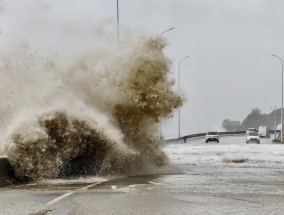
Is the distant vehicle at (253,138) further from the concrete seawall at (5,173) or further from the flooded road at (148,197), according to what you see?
the concrete seawall at (5,173)

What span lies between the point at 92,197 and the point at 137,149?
813 centimetres

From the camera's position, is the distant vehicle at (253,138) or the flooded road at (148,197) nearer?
the flooded road at (148,197)

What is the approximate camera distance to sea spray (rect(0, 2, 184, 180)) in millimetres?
14031

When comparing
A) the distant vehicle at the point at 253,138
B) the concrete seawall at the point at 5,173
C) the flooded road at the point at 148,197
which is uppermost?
the distant vehicle at the point at 253,138

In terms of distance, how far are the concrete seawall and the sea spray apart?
24 centimetres

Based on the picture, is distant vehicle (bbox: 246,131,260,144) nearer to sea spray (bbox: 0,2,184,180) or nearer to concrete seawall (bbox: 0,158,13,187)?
sea spray (bbox: 0,2,184,180)

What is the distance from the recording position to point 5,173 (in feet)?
44.0

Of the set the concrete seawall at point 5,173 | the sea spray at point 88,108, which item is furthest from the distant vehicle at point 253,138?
the concrete seawall at point 5,173

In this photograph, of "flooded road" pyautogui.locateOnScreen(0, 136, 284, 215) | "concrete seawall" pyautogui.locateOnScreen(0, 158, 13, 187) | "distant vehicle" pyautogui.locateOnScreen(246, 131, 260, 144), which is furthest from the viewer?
"distant vehicle" pyautogui.locateOnScreen(246, 131, 260, 144)

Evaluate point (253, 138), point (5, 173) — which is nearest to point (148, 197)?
point (5, 173)

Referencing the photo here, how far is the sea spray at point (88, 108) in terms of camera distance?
1403cm

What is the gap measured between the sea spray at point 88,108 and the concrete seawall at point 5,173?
0.24m

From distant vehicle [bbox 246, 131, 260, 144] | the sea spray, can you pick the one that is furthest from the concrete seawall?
distant vehicle [bbox 246, 131, 260, 144]

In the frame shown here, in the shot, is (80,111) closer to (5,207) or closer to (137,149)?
(137,149)
